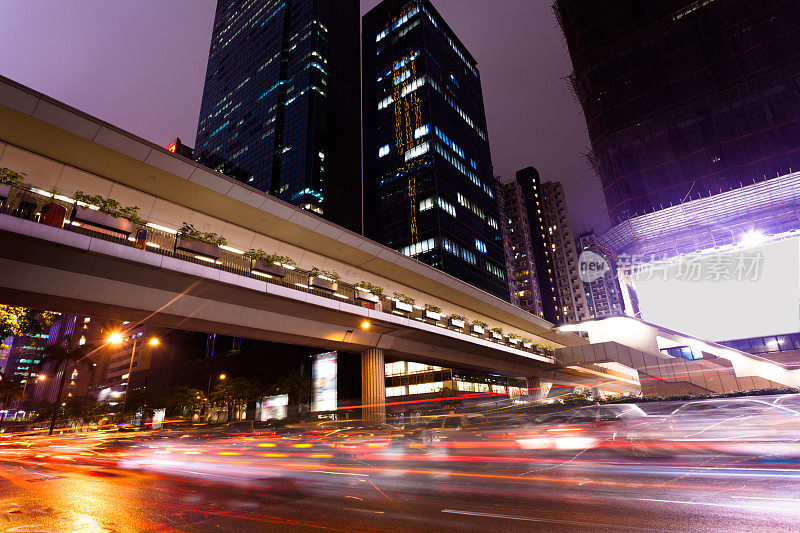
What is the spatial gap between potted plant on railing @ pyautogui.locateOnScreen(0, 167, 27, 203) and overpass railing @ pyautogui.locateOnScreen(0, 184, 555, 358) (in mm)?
31

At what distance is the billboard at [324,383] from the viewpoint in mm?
40500

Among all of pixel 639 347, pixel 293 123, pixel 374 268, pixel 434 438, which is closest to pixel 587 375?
pixel 639 347

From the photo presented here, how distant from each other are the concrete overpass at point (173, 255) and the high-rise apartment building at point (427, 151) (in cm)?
5529


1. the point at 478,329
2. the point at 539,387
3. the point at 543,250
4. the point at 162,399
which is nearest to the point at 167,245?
the point at 478,329

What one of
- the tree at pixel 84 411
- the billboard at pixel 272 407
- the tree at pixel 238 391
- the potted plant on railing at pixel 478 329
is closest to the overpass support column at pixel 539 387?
the potted plant on railing at pixel 478 329

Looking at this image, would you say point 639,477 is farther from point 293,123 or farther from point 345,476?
point 293,123

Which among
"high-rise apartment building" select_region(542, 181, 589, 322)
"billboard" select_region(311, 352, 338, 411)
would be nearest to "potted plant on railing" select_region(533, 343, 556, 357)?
"billboard" select_region(311, 352, 338, 411)

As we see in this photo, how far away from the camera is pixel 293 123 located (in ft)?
315

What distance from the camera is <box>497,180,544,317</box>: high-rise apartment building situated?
141m

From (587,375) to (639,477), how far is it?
54.4 meters

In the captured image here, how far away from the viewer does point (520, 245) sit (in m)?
152

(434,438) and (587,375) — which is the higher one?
(587,375)

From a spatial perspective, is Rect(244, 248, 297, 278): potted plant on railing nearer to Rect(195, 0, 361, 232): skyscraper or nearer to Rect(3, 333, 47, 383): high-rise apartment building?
Rect(195, 0, 361, 232): skyscraper

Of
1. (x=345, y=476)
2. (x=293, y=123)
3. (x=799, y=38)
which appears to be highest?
(x=293, y=123)
